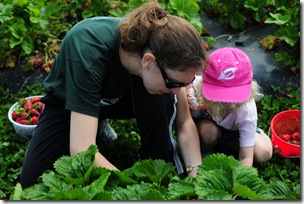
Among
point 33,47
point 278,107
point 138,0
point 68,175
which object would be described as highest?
point 68,175

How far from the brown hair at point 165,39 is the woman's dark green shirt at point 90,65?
13 centimetres

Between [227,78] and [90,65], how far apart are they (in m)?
0.70

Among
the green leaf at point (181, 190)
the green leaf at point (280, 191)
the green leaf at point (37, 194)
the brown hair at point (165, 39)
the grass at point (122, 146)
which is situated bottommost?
the grass at point (122, 146)

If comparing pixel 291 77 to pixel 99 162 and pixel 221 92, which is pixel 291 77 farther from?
pixel 99 162

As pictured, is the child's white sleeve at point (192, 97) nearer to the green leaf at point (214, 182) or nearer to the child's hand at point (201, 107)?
the child's hand at point (201, 107)

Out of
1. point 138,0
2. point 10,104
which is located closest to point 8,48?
point 10,104

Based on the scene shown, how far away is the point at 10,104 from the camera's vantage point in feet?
12.1

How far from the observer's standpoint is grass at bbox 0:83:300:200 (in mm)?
3086

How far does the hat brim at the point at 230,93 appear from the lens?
253 cm

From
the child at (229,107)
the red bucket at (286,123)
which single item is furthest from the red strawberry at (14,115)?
the red bucket at (286,123)

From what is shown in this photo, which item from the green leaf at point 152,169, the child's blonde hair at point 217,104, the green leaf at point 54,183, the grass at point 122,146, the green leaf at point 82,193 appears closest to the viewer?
the green leaf at point 82,193

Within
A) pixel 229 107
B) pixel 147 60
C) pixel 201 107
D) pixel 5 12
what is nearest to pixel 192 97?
pixel 201 107

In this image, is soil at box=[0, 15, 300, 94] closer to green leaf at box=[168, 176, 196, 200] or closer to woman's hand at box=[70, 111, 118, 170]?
woman's hand at box=[70, 111, 118, 170]

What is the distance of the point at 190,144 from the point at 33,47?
1730 mm
